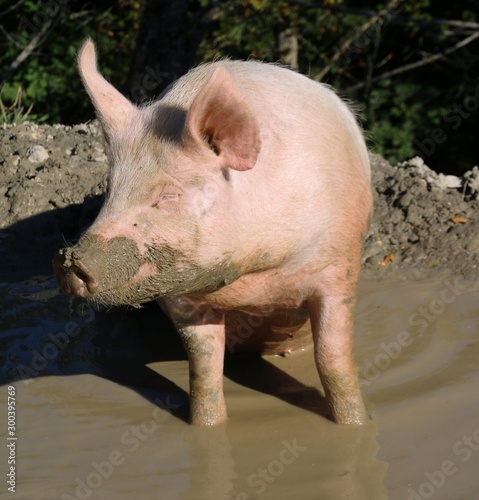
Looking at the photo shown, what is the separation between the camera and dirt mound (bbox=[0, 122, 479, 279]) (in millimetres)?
6039

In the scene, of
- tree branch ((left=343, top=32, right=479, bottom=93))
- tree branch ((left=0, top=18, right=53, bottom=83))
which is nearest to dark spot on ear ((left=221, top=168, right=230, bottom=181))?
tree branch ((left=0, top=18, right=53, bottom=83))

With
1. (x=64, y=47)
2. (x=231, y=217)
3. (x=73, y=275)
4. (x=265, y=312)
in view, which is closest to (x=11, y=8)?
(x=64, y=47)

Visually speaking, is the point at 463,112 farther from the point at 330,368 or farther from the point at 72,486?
the point at 72,486

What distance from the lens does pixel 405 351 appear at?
4980 mm

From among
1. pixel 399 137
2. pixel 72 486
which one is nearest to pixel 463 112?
pixel 399 137

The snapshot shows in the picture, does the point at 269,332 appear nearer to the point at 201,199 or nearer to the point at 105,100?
the point at 201,199

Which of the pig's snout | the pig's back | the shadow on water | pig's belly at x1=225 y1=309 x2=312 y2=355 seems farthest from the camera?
the shadow on water

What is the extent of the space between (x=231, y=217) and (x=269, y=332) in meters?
1.25

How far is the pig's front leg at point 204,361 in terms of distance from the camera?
4238 millimetres

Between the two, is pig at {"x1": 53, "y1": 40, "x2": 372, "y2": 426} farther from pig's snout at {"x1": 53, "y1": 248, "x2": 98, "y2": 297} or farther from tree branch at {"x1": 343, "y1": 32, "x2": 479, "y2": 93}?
tree branch at {"x1": 343, "y1": 32, "x2": 479, "y2": 93}

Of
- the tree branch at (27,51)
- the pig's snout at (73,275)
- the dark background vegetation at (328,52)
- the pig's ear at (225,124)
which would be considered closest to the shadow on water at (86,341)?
the pig's snout at (73,275)

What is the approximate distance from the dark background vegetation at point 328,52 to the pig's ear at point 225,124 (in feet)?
26.3

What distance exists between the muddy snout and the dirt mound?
2463mm

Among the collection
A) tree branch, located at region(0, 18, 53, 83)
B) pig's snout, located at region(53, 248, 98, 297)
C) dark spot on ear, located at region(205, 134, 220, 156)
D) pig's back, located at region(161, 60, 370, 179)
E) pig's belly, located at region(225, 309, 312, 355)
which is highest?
pig's back, located at region(161, 60, 370, 179)
